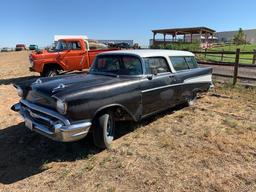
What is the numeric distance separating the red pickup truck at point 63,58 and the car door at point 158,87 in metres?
6.79

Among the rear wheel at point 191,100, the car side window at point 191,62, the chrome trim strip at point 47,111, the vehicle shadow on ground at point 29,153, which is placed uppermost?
the car side window at point 191,62

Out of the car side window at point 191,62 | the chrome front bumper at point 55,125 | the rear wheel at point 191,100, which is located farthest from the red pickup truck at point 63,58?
the chrome front bumper at point 55,125

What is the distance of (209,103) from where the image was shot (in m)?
7.66

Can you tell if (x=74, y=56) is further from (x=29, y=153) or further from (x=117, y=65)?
(x=29, y=153)

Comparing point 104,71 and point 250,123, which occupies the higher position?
point 104,71

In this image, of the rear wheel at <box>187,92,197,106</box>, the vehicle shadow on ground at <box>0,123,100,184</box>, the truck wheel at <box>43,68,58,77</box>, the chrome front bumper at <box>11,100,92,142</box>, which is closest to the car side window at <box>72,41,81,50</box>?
the truck wheel at <box>43,68,58,77</box>

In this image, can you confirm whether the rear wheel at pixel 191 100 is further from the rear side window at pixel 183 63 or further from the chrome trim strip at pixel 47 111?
the chrome trim strip at pixel 47 111

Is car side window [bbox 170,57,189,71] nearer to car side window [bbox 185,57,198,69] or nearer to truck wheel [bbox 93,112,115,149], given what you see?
car side window [bbox 185,57,198,69]

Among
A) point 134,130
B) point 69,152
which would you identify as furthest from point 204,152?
point 69,152

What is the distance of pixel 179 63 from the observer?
21.3 feet

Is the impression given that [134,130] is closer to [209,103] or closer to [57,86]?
[57,86]

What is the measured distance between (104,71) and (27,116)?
1.75 metres

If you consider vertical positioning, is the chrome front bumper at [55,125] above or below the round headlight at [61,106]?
below

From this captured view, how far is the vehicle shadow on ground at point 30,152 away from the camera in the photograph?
4078mm
